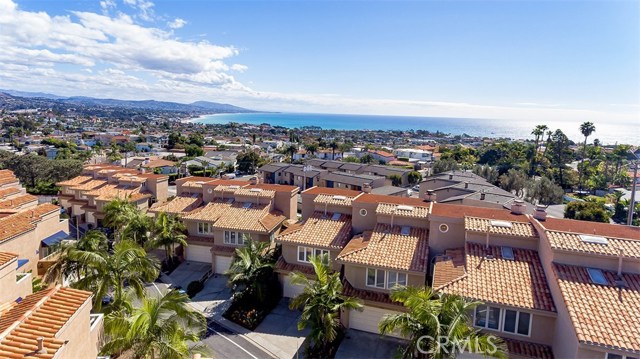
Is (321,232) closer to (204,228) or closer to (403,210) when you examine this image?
(403,210)

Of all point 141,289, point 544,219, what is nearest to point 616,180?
point 544,219

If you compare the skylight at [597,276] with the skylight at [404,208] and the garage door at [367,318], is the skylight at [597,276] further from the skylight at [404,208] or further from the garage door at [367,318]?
the skylight at [404,208]

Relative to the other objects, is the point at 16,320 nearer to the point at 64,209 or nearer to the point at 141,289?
the point at 141,289

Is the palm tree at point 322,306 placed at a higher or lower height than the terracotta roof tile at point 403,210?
lower

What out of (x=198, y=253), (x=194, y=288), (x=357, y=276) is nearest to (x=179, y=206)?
(x=198, y=253)

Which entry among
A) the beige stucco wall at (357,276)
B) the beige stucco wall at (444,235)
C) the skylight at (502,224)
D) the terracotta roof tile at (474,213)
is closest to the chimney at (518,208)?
the terracotta roof tile at (474,213)

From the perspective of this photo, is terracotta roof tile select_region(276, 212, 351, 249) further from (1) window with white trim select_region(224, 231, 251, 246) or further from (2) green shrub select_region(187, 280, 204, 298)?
(2) green shrub select_region(187, 280, 204, 298)
